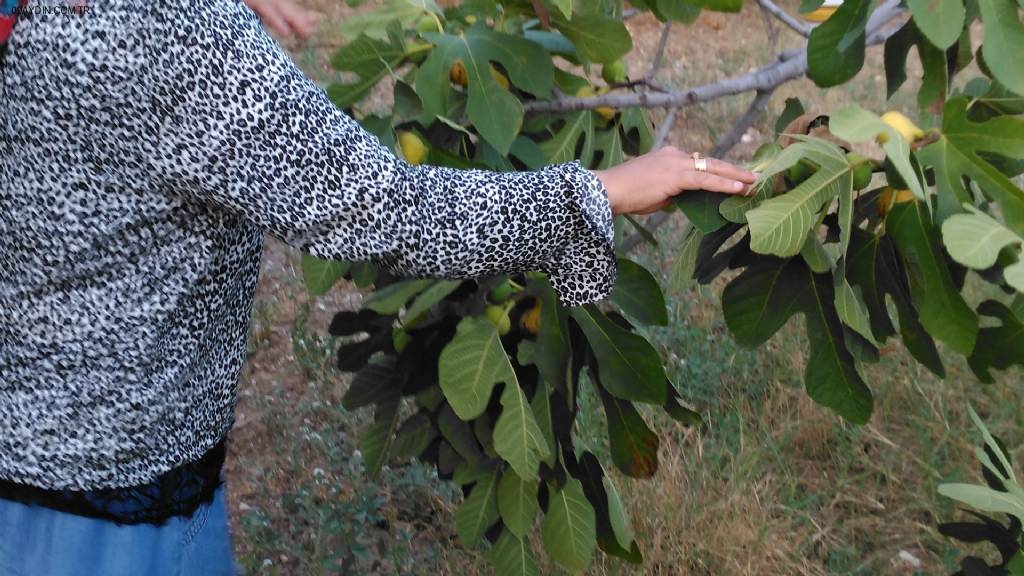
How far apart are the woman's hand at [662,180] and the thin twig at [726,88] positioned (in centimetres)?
36

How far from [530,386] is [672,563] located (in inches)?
43.3

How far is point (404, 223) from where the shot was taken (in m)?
1.19

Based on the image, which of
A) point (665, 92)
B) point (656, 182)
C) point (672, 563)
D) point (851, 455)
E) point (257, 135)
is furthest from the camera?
point (851, 455)

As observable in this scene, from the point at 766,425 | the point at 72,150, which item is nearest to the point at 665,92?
the point at 72,150

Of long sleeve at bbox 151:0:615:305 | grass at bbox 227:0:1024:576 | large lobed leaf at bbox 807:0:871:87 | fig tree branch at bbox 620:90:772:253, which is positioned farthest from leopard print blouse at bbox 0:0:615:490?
grass at bbox 227:0:1024:576

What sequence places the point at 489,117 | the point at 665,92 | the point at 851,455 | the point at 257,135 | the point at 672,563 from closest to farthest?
the point at 257,135, the point at 489,117, the point at 665,92, the point at 672,563, the point at 851,455

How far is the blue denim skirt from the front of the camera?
1.41 m

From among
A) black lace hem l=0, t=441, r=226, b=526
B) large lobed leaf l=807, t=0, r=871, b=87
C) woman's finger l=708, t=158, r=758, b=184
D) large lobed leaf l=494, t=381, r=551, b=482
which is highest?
Answer: large lobed leaf l=807, t=0, r=871, b=87

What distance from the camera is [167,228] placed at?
1.25 m

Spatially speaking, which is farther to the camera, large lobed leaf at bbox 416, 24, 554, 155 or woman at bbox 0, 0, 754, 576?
large lobed leaf at bbox 416, 24, 554, 155

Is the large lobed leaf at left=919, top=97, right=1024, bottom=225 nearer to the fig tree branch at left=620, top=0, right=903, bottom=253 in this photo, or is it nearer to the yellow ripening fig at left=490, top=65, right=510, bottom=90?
the fig tree branch at left=620, top=0, right=903, bottom=253

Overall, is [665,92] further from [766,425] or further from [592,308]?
[766,425]

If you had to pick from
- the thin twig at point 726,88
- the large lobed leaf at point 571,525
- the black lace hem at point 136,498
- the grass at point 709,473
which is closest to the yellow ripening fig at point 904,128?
the thin twig at point 726,88

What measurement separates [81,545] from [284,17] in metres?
0.68
